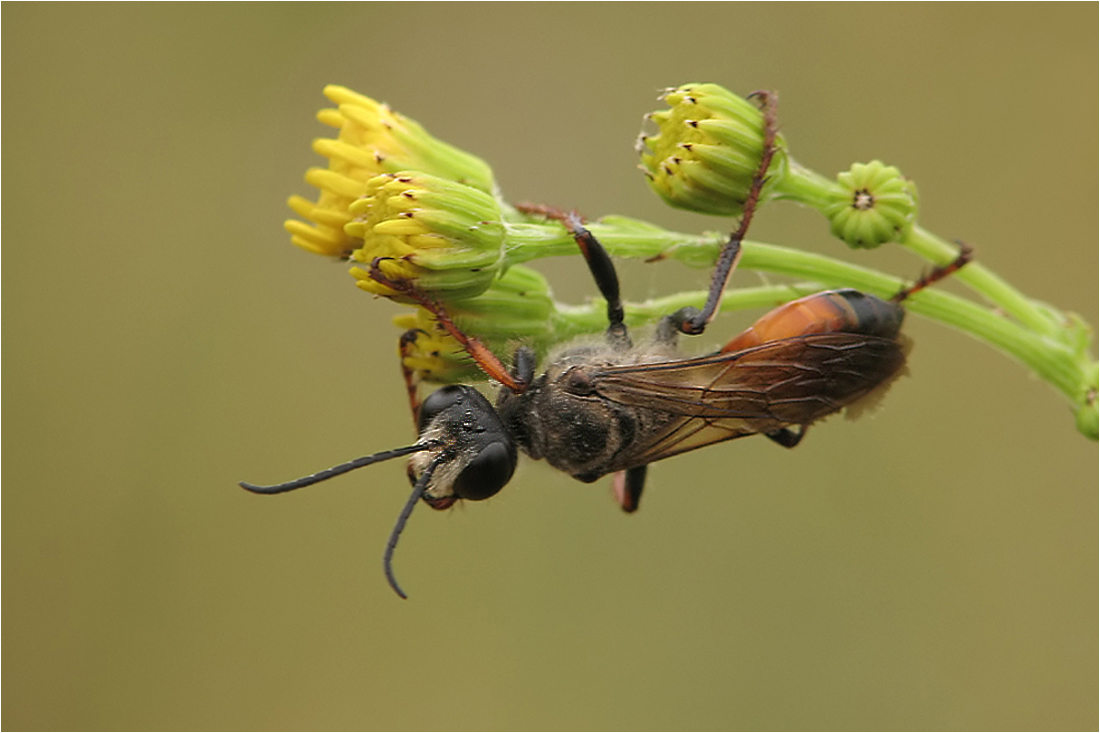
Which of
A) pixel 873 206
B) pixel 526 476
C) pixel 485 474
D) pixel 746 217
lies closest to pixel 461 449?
pixel 485 474

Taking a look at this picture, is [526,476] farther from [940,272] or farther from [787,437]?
[940,272]

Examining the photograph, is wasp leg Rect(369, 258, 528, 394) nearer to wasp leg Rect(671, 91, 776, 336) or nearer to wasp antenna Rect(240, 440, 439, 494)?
wasp antenna Rect(240, 440, 439, 494)

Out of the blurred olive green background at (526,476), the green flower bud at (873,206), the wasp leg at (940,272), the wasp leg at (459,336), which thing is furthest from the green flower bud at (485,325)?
the blurred olive green background at (526,476)

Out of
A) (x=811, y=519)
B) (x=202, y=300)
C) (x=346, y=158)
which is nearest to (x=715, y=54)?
(x=811, y=519)

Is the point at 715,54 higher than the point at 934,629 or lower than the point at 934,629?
higher

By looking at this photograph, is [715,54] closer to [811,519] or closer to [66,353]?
[811,519]

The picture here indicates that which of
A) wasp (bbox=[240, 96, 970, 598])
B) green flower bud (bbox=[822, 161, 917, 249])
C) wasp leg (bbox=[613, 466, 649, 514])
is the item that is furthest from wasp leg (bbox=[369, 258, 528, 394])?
green flower bud (bbox=[822, 161, 917, 249])
